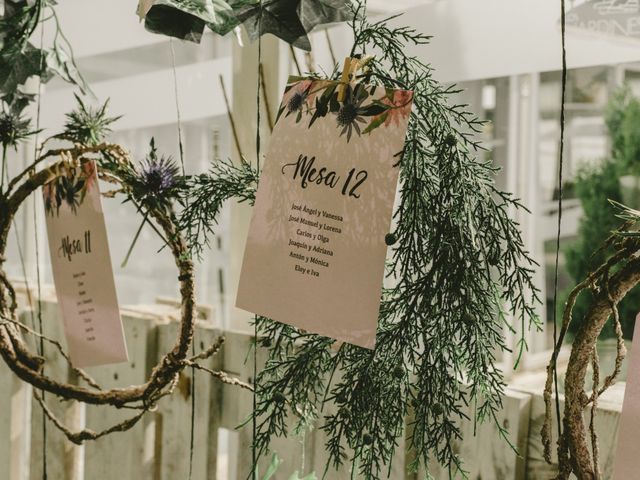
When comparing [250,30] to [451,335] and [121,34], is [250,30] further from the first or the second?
[121,34]

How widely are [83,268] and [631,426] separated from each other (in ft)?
2.34

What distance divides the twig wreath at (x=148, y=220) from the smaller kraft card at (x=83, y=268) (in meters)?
0.02

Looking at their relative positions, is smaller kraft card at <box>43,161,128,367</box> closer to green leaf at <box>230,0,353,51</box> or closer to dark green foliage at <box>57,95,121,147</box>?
dark green foliage at <box>57,95,121,147</box>

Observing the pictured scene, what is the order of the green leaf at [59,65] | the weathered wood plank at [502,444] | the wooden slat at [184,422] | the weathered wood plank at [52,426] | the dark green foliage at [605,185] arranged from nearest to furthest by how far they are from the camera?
the weathered wood plank at [502,444] < the green leaf at [59,65] < the wooden slat at [184,422] < the weathered wood plank at [52,426] < the dark green foliage at [605,185]

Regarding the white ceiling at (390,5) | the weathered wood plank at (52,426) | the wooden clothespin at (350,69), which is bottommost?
the weathered wood plank at (52,426)

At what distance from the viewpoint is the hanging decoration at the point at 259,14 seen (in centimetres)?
74

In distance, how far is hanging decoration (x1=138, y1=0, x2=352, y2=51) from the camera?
74 cm

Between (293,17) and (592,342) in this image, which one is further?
(293,17)

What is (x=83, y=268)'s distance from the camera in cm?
101

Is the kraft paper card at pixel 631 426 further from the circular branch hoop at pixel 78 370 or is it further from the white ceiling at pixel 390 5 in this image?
the white ceiling at pixel 390 5

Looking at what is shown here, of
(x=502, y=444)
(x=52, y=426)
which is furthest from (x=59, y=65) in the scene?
(x=502, y=444)

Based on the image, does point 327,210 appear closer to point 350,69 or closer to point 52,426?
point 350,69

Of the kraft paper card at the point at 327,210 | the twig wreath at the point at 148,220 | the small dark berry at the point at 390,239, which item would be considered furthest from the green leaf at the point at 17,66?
the small dark berry at the point at 390,239

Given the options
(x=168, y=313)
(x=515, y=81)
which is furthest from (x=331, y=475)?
(x=515, y=81)
